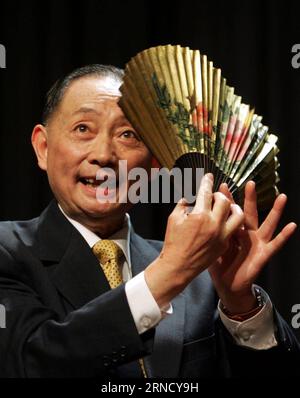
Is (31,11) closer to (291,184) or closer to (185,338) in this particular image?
(291,184)

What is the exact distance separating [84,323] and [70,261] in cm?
29

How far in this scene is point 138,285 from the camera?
1.69 metres

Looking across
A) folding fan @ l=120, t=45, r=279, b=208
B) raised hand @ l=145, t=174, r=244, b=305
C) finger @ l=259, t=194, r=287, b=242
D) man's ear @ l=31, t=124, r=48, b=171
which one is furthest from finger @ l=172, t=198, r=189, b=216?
man's ear @ l=31, t=124, r=48, b=171

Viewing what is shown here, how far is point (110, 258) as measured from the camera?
6.62 feet

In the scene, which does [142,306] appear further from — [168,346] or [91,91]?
[91,91]

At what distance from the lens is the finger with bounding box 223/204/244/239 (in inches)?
67.1

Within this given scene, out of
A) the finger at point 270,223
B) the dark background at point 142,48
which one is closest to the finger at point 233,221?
the finger at point 270,223

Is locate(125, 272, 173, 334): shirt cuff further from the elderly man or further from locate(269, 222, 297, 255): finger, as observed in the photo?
locate(269, 222, 297, 255): finger

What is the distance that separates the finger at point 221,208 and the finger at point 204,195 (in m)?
0.01

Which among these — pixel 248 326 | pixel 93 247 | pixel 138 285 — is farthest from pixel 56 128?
pixel 248 326

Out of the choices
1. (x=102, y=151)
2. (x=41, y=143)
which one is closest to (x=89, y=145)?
(x=102, y=151)

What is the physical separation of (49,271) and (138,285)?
33 centimetres
